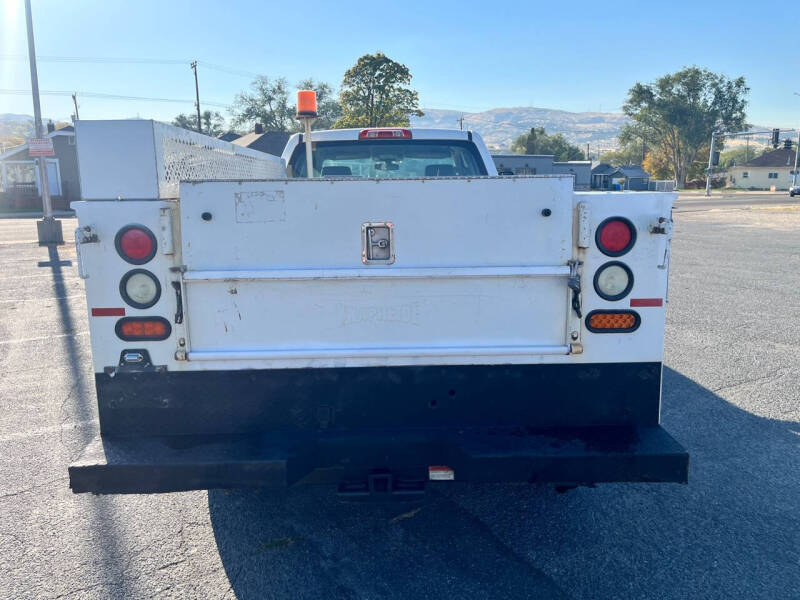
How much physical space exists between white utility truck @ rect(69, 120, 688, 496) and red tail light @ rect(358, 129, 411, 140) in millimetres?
2627

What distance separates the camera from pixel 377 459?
278cm

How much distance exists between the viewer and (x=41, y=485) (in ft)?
12.8

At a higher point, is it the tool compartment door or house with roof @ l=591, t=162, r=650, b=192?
house with roof @ l=591, t=162, r=650, b=192

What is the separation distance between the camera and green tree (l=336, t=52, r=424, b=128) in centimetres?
4091

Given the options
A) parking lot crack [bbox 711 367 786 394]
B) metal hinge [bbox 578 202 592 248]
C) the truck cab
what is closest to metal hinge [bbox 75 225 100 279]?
metal hinge [bbox 578 202 592 248]

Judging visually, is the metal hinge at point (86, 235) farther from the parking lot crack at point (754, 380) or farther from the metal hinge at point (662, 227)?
the parking lot crack at point (754, 380)

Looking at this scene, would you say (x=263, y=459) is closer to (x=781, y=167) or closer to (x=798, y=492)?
(x=798, y=492)

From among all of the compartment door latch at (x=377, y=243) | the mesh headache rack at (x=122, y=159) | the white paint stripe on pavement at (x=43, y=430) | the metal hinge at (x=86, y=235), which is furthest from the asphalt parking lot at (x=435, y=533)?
the mesh headache rack at (x=122, y=159)

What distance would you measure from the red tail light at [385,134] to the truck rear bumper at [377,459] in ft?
10.4

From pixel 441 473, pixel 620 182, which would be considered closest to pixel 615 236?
pixel 441 473

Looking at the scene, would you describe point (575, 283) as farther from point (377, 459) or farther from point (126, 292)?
point (126, 292)

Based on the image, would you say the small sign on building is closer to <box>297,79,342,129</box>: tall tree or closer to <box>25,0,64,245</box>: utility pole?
<box>25,0,64,245</box>: utility pole

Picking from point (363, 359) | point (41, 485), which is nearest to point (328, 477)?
point (363, 359)

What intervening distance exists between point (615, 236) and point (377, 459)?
1.41 metres
